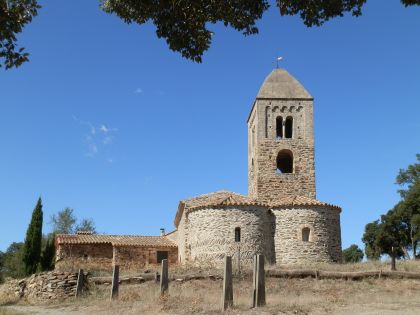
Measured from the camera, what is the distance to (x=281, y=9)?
8484 mm

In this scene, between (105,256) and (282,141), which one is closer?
(282,141)

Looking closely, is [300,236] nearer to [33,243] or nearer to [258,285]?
[258,285]

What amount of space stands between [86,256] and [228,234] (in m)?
10.9

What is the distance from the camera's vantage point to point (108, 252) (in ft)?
106

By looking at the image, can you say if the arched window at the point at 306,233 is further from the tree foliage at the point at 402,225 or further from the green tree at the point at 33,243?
the tree foliage at the point at 402,225

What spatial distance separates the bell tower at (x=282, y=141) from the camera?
29734 millimetres

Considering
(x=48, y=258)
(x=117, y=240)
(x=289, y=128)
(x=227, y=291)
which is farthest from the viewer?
(x=48, y=258)

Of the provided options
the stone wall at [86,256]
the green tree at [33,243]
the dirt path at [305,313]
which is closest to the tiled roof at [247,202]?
the stone wall at [86,256]

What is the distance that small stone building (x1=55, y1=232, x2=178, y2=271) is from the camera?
3148 centimetres

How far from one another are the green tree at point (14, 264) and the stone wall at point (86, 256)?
10.1ft

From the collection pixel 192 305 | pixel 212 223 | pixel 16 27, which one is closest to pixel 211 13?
pixel 16 27

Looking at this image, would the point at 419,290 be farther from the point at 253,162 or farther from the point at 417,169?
the point at 417,169

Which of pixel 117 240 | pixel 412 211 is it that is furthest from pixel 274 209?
pixel 412 211

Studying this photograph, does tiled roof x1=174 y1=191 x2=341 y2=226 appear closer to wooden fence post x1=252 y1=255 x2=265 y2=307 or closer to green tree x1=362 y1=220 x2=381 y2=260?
wooden fence post x1=252 y1=255 x2=265 y2=307
